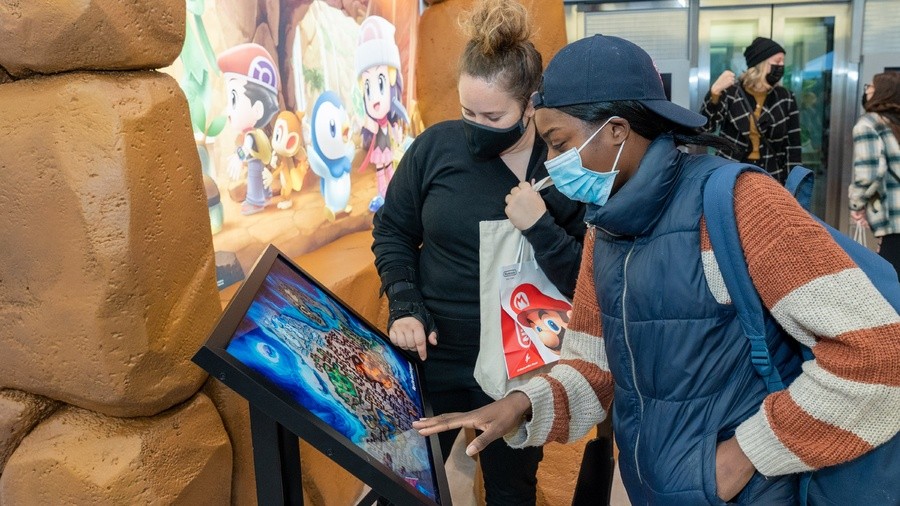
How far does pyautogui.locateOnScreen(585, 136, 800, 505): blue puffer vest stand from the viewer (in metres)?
1.18

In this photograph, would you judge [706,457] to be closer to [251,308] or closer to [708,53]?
[251,308]

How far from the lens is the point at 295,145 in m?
3.13

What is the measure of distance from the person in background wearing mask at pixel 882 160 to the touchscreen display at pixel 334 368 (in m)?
3.86

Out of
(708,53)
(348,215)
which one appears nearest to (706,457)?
(348,215)

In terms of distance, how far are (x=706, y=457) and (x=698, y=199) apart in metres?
0.39

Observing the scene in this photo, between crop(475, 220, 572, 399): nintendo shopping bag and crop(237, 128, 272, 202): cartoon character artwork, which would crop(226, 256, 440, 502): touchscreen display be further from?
crop(237, 128, 272, 202): cartoon character artwork

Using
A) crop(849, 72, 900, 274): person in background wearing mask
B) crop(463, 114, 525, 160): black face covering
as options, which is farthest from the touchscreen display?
crop(849, 72, 900, 274): person in background wearing mask

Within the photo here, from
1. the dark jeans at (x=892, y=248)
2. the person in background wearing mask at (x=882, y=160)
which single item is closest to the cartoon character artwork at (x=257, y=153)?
the person in background wearing mask at (x=882, y=160)

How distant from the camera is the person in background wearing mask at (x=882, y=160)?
436cm

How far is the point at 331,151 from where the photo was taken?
3.50 m

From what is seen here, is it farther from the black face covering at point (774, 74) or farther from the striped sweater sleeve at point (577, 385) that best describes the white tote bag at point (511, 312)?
the black face covering at point (774, 74)

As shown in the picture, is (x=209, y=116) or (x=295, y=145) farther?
(x=295, y=145)

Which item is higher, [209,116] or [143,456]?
[209,116]

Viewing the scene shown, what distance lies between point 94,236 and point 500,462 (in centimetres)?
113
